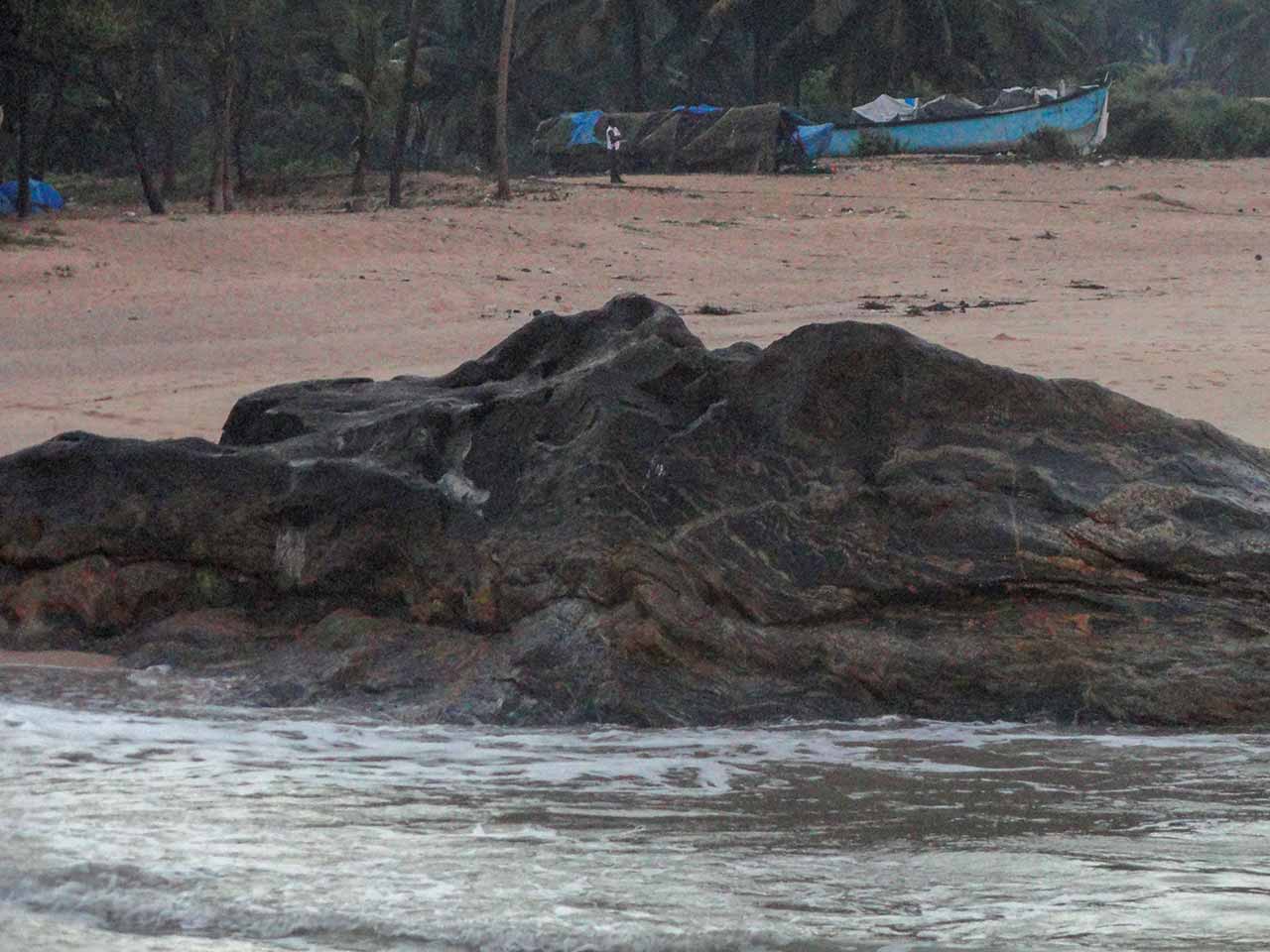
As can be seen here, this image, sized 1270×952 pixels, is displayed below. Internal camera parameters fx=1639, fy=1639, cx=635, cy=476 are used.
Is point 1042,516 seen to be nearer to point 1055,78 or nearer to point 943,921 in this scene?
point 943,921

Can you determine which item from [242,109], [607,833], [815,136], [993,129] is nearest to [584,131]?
[815,136]

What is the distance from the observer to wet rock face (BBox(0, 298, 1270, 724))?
15.0 ft

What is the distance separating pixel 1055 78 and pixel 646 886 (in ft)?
136

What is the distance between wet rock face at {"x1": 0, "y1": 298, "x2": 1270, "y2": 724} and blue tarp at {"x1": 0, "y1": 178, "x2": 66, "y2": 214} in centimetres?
1880

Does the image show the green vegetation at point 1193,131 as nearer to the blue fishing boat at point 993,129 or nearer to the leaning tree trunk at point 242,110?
the blue fishing boat at point 993,129

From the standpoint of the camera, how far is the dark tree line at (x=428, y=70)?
25266 mm

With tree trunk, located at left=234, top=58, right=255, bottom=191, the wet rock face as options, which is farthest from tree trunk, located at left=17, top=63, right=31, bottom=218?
the wet rock face

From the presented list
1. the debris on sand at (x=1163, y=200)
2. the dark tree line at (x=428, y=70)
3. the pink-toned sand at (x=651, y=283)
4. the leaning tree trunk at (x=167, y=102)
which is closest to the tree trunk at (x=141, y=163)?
the dark tree line at (x=428, y=70)

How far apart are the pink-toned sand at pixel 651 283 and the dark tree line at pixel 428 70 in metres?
4.27

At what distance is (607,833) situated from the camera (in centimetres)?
353

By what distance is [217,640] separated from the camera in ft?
16.9

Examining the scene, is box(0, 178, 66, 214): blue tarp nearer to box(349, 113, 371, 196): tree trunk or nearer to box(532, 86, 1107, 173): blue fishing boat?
box(349, 113, 371, 196): tree trunk

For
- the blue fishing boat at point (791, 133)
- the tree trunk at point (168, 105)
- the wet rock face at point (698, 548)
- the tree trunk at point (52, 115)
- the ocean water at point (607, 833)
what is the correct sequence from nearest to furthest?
1. the ocean water at point (607, 833)
2. the wet rock face at point (698, 548)
3. the tree trunk at point (52, 115)
4. the blue fishing boat at point (791, 133)
5. the tree trunk at point (168, 105)

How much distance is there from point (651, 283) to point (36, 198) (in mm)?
13211
